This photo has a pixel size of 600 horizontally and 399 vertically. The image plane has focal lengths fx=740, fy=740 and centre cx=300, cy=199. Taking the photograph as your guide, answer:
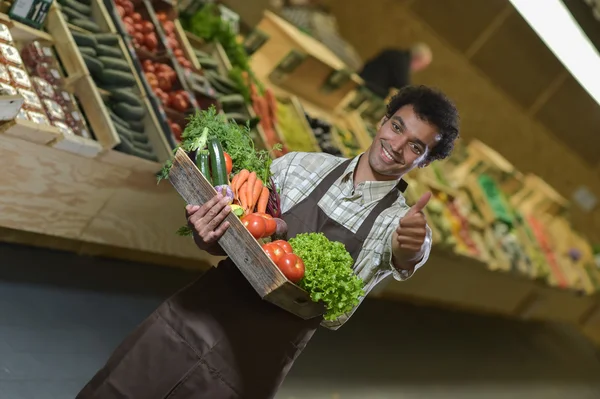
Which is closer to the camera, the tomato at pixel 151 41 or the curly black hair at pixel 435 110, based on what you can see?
the curly black hair at pixel 435 110

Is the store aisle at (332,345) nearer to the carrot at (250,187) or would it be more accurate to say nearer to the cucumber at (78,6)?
the cucumber at (78,6)

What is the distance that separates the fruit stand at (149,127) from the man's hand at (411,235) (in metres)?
0.35

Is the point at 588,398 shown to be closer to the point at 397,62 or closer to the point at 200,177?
the point at 397,62

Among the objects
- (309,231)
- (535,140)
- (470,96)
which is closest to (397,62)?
(470,96)

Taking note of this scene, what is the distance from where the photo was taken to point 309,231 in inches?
90.3

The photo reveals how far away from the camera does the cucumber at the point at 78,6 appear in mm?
3789

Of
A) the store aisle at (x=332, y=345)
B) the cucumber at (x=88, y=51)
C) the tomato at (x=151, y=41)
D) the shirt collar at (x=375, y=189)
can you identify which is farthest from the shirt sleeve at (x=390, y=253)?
the tomato at (x=151, y=41)

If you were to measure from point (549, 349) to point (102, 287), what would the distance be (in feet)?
17.9

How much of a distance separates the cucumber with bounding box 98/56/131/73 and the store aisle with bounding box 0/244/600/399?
3.44ft

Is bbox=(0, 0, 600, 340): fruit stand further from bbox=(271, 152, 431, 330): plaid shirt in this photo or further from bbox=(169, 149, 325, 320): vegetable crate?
bbox=(271, 152, 431, 330): plaid shirt

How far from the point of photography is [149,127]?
3.81 meters

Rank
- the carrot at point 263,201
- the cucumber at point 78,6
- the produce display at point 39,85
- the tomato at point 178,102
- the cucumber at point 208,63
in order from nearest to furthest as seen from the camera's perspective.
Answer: the carrot at point 263,201 → the produce display at point 39,85 → the cucumber at point 78,6 → the tomato at point 178,102 → the cucumber at point 208,63

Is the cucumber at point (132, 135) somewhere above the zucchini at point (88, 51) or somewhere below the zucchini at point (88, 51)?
below

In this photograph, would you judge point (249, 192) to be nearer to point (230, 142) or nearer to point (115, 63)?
point (230, 142)
